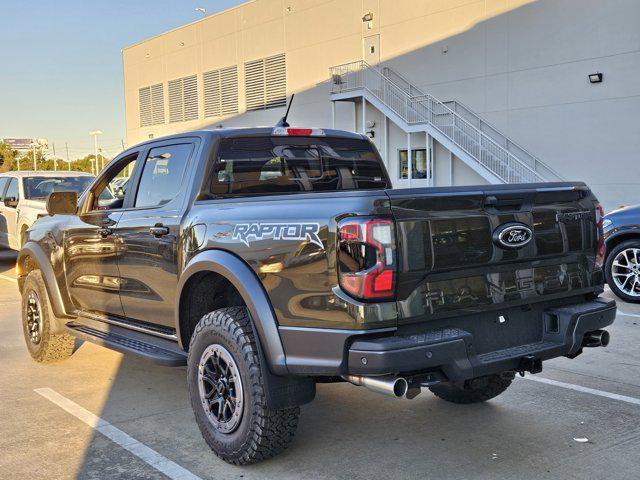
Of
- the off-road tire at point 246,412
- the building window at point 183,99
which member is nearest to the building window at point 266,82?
the building window at point 183,99

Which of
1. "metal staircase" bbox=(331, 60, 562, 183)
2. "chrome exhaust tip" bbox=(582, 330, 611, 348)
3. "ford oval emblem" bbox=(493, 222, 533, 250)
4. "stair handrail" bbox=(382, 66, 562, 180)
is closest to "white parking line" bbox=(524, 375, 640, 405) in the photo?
"chrome exhaust tip" bbox=(582, 330, 611, 348)

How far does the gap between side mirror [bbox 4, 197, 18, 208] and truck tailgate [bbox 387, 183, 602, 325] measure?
11.5 meters

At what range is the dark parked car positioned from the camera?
910cm

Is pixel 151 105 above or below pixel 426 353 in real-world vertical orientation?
above

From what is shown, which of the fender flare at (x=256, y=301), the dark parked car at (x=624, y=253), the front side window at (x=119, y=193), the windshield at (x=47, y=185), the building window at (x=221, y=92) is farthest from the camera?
the building window at (x=221, y=92)

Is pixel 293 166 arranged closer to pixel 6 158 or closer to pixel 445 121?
pixel 445 121

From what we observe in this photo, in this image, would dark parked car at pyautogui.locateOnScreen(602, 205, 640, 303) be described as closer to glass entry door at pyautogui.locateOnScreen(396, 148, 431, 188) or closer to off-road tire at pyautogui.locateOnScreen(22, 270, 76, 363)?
off-road tire at pyautogui.locateOnScreen(22, 270, 76, 363)

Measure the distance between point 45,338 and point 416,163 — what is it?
840 inches

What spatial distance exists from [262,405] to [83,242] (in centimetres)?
266

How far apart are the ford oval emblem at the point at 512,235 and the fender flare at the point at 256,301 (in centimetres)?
125

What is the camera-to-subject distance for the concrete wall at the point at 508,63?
2039cm

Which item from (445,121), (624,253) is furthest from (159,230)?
(445,121)

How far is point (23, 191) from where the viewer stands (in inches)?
529

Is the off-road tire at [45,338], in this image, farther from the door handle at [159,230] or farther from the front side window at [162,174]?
the door handle at [159,230]
